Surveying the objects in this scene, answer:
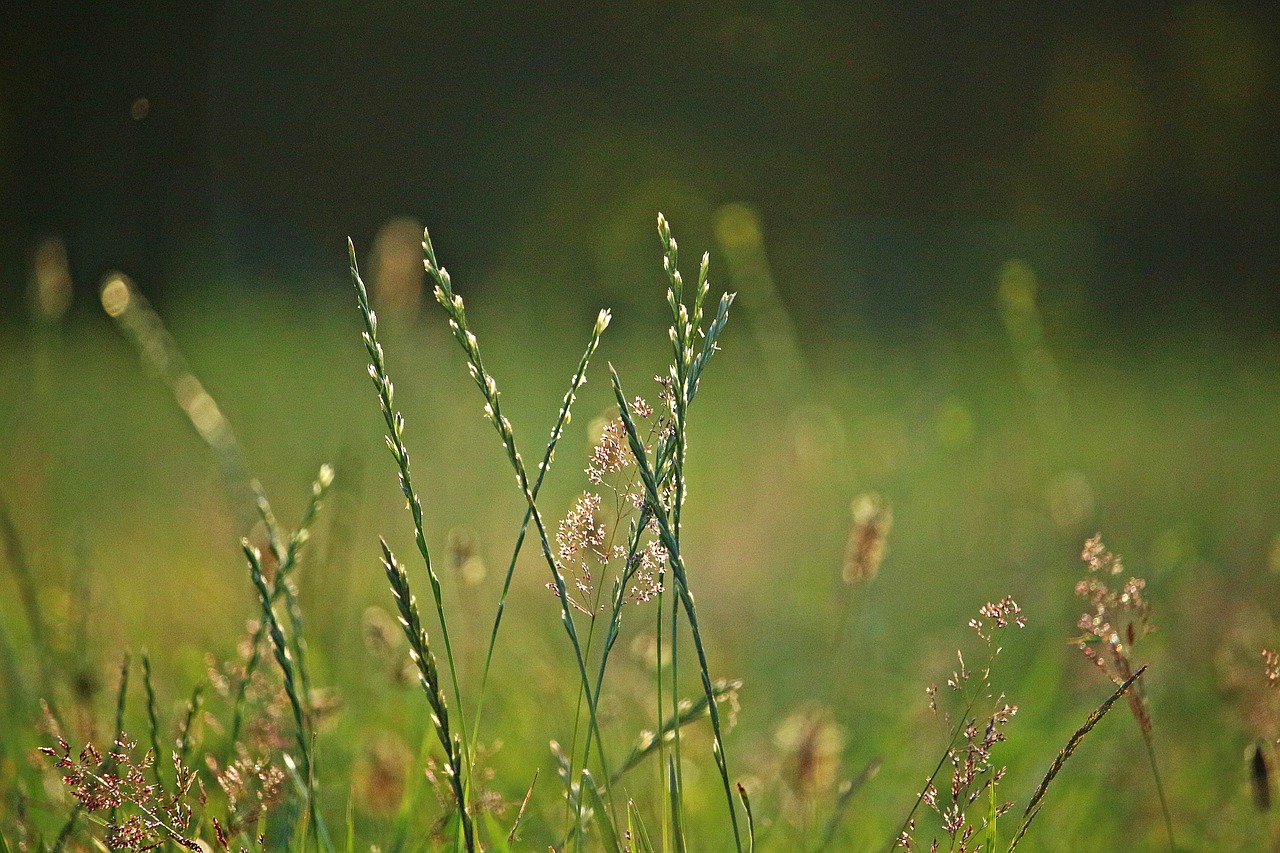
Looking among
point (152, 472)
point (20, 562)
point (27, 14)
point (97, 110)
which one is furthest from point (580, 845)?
point (97, 110)

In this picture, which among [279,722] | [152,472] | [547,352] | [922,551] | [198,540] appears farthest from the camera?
[547,352]

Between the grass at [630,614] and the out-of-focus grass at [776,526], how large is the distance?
1cm

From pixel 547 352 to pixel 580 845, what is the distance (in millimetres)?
4547

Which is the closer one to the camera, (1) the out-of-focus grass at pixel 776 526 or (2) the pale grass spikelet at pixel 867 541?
(2) the pale grass spikelet at pixel 867 541

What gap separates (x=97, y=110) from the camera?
6.95m

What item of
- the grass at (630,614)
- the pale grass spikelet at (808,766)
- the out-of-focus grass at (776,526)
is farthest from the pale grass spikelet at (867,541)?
the out-of-focus grass at (776,526)

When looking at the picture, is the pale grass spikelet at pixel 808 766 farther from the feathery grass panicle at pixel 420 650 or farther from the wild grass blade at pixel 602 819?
the feathery grass panicle at pixel 420 650

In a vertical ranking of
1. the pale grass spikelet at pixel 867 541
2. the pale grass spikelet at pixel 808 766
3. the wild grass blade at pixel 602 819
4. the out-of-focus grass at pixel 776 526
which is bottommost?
the wild grass blade at pixel 602 819

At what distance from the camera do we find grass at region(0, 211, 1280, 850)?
75cm

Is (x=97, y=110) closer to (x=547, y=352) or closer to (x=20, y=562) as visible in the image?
(x=547, y=352)

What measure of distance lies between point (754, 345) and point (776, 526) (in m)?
2.61

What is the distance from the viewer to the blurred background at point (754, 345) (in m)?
1.70

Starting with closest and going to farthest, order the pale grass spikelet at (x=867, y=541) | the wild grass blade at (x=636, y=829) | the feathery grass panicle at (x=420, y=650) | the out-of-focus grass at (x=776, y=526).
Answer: the feathery grass panicle at (x=420, y=650) → the wild grass blade at (x=636, y=829) → the pale grass spikelet at (x=867, y=541) → the out-of-focus grass at (x=776, y=526)

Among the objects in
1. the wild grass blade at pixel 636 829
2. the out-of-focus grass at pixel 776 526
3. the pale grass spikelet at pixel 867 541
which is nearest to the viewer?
the wild grass blade at pixel 636 829
